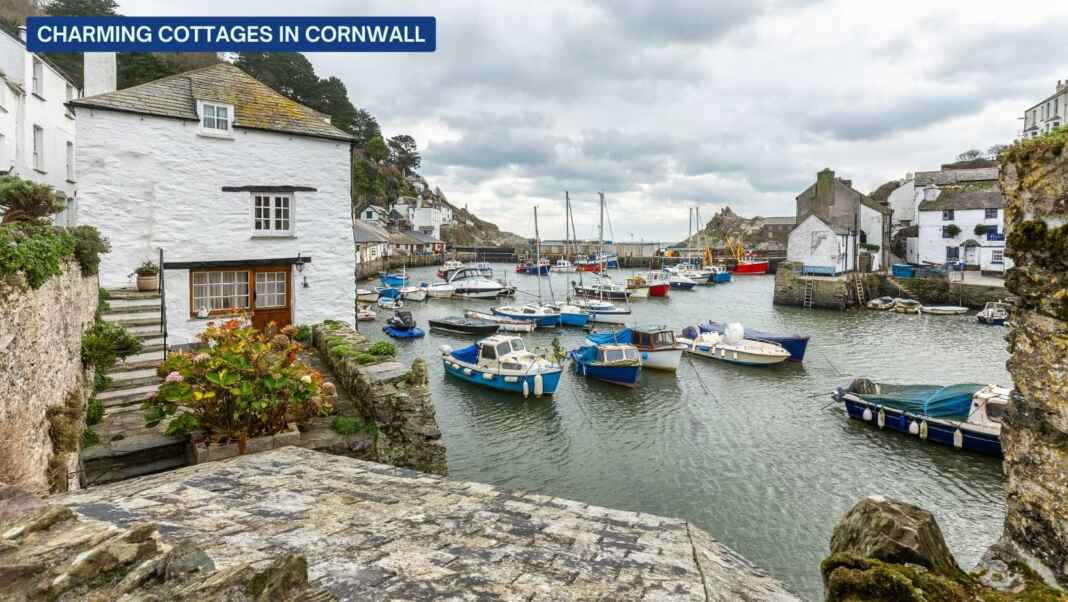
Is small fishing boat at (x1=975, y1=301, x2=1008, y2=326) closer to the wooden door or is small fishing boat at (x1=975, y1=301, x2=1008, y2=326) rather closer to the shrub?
the wooden door

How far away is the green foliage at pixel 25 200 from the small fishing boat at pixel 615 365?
19.9 meters

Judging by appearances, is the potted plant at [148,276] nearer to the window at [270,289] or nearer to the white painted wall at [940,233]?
the window at [270,289]

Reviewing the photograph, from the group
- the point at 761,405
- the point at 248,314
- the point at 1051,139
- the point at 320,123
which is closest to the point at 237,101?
the point at 320,123

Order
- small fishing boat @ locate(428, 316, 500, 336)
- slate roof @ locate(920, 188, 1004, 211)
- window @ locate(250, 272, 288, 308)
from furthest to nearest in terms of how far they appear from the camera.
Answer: slate roof @ locate(920, 188, 1004, 211)
small fishing boat @ locate(428, 316, 500, 336)
window @ locate(250, 272, 288, 308)

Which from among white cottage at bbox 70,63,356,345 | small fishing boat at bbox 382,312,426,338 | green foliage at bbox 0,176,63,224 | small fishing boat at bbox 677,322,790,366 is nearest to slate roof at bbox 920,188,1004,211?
small fishing boat at bbox 677,322,790,366

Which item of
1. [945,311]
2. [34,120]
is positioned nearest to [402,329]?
[34,120]

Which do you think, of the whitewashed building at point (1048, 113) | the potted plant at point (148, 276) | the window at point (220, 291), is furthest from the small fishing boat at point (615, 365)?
the whitewashed building at point (1048, 113)

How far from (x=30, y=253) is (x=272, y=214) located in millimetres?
11380

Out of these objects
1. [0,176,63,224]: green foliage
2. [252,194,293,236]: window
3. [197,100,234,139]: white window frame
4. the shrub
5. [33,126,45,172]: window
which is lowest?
the shrub

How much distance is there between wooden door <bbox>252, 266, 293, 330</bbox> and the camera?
16.5m

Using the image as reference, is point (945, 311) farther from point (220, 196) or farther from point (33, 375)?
point (33, 375)

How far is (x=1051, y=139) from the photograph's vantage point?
16.9ft

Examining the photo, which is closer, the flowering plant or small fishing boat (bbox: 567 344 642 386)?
the flowering plant

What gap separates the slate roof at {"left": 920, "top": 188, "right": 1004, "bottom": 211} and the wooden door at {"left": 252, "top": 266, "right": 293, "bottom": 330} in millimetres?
68239
